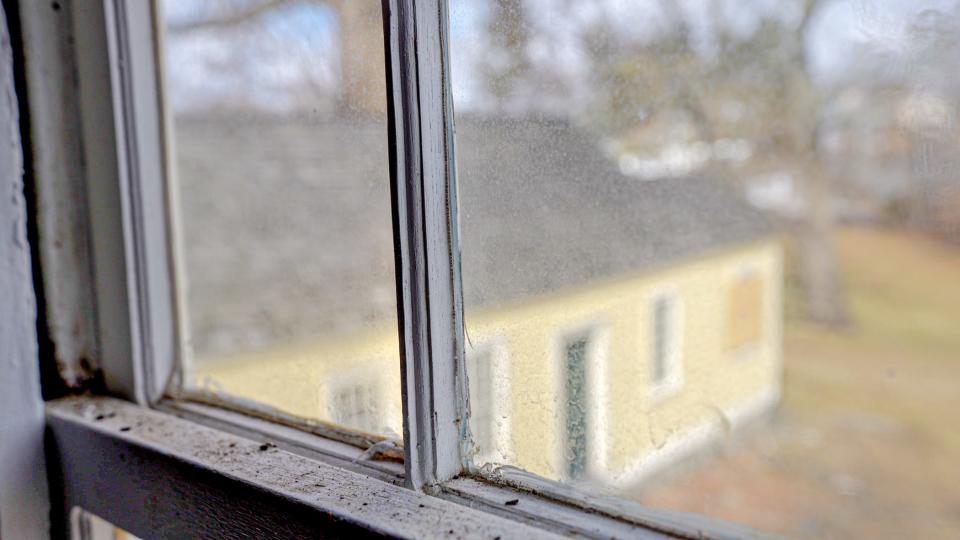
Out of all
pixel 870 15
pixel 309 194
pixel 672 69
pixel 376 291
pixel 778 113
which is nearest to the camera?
pixel 870 15

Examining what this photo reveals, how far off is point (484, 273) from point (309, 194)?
197cm

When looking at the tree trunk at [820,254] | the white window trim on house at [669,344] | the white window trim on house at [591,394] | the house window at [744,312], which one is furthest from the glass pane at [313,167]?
the tree trunk at [820,254]

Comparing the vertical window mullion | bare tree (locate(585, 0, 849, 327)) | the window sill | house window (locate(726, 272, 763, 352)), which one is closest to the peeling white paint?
the window sill

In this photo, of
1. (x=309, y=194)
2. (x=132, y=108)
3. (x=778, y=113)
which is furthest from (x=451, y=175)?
(x=309, y=194)

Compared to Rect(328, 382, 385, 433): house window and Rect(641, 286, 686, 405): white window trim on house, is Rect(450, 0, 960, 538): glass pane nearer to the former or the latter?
Rect(641, 286, 686, 405): white window trim on house

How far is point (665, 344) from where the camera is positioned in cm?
65

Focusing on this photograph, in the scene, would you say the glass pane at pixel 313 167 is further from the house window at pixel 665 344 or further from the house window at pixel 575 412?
the house window at pixel 665 344

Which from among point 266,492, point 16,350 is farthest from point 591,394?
point 16,350

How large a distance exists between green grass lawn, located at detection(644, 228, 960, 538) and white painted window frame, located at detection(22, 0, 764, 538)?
0.13 metres

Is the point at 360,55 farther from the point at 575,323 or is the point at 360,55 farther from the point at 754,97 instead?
the point at 754,97

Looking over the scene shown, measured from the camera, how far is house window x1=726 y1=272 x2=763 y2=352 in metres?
0.69

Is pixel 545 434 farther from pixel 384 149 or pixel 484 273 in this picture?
pixel 384 149

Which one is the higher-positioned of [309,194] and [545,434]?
[309,194]

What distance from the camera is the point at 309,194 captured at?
232 centimetres
